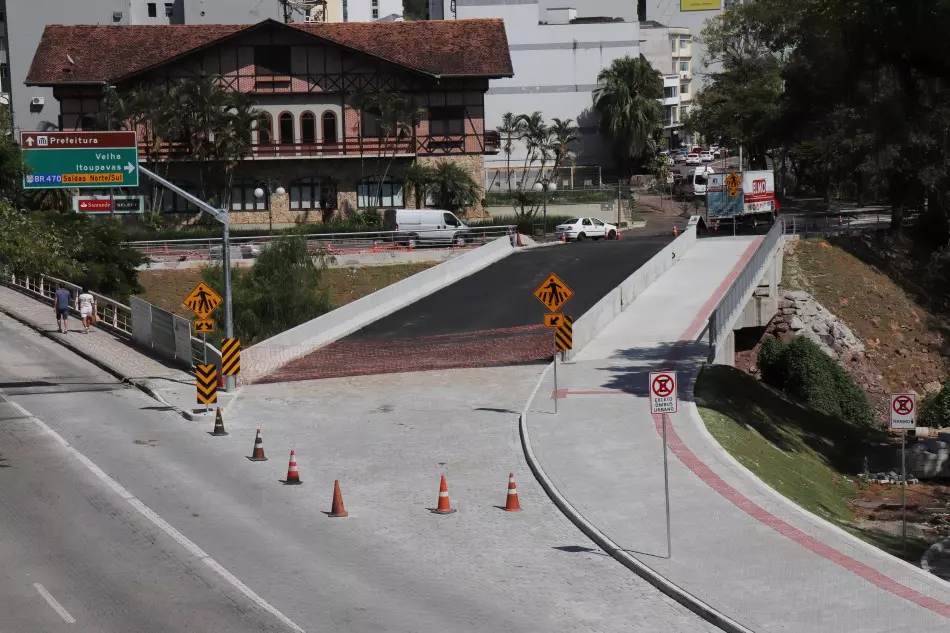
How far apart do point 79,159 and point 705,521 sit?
1913 cm

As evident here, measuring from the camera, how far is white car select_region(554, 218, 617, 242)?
67812 millimetres

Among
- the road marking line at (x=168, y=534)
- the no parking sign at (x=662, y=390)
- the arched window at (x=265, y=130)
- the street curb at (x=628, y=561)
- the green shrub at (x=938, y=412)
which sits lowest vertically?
the green shrub at (x=938, y=412)

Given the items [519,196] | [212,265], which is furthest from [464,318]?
[519,196]

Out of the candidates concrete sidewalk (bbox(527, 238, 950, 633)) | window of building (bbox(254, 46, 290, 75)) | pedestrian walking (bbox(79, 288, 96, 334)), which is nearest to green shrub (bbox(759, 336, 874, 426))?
concrete sidewalk (bbox(527, 238, 950, 633))

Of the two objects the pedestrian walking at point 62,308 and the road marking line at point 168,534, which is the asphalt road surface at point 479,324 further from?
the road marking line at point 168,534

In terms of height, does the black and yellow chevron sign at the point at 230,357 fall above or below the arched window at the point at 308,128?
below

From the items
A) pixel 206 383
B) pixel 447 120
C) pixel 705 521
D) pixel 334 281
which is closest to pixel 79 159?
pixel 206 383

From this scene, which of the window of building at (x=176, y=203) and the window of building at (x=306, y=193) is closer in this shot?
the window of building at (x=176, y=203)

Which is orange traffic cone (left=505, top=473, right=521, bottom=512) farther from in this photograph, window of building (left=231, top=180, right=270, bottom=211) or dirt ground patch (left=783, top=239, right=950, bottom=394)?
window of building (left=231, top=180, right=270, bottom=211)

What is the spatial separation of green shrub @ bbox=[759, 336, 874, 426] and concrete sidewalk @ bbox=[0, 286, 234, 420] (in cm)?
2189

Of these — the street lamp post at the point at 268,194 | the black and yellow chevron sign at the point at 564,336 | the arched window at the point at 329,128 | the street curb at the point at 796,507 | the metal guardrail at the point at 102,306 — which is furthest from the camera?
the arched window at the point at 329,128

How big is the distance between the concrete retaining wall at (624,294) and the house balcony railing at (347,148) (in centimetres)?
2129

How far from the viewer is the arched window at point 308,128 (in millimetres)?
75438

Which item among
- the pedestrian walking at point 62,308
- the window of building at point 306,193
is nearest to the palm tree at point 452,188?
the window of building at point 306,193
